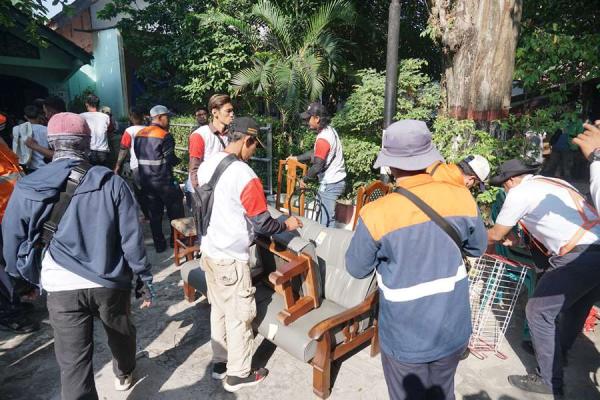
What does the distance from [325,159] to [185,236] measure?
6.16ft

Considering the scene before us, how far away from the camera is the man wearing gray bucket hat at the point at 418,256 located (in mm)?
1763

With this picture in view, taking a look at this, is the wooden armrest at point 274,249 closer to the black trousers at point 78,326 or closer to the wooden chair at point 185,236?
the black trousers at point 78,326

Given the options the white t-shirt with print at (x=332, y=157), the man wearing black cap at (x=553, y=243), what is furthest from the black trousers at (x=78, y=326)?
the white t-shirt with print at (x=332, y=157)

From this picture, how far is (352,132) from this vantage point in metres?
6.62

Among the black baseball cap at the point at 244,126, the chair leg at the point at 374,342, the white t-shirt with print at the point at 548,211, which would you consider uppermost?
the black baseball cap at the point at 244,126

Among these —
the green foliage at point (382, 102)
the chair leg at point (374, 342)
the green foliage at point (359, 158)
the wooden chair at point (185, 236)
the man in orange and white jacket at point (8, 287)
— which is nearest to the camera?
the chair leg at point (374, 342)

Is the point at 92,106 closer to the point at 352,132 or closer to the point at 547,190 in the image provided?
the point at 352,132

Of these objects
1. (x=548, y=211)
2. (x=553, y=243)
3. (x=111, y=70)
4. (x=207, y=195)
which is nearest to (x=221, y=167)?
(x=207, y=195)

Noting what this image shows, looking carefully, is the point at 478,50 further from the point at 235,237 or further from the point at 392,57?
the point at 235,237

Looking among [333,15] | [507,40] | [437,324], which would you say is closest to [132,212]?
[437,324]

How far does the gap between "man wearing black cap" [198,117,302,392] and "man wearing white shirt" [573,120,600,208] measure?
5.94 feet

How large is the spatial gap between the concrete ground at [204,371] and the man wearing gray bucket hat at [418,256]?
1179 mm

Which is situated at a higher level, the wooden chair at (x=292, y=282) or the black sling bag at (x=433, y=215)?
the black sling bag at (x=433, y=215)

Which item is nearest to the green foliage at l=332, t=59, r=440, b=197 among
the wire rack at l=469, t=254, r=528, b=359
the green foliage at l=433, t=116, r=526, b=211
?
the green foliage at l=433, t=116, r=526, b=211
